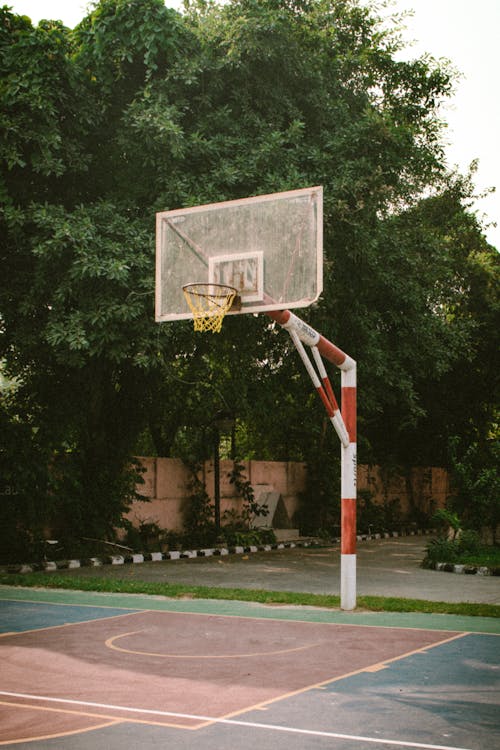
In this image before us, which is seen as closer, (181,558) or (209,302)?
(209,302)

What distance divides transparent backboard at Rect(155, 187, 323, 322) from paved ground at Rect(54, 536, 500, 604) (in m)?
4.92

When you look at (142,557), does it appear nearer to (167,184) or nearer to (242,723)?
(167,184)

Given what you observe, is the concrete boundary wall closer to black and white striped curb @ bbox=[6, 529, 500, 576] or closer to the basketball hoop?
black and white striped curb @ bbox=[6, 529, 500, 576]

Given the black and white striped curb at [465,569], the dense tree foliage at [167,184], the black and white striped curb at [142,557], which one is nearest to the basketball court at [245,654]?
the black and white striped curb at [142,557]

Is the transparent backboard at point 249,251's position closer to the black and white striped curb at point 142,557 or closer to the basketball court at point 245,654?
the basketball court at point 245,654

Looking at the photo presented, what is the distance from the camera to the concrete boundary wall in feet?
67.7

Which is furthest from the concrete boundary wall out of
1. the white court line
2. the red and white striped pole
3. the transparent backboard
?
the white court line

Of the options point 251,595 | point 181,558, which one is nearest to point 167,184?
point 251,595

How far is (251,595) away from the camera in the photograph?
40.4 ft

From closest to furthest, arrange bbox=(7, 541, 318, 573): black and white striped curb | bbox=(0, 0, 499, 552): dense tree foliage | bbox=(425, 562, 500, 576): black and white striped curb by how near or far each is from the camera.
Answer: bbox=(0, 0, 499, 552): dense tree foliage < bbox=(425, 562, 500, 576): black and white striped curb < bbox=(7, 541, 318, 573): black and white striped curb

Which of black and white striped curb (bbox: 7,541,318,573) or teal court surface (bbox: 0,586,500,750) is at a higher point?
black and white striped curb (bbox: 7,541,318,573)

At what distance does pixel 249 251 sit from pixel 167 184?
4805 millimetres

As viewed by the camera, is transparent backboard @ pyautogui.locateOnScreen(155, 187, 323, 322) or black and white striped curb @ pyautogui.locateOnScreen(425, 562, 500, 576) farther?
black and white striped curb @ pyautogui.locateOnScreen(425, 562, 500, 576)

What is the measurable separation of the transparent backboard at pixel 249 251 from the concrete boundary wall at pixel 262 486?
9.66m
